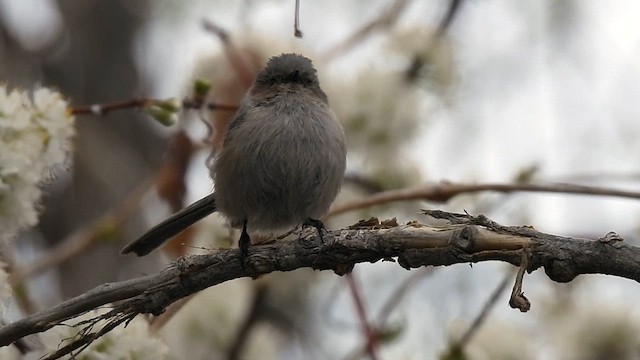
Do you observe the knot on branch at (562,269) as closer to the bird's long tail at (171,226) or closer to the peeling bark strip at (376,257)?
the peeling bark strip at (376,257)

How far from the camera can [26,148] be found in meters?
2.29

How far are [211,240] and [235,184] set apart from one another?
0.76 m

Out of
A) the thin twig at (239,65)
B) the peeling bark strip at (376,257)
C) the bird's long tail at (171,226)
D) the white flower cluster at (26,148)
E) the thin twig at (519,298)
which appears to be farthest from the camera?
the thin twig at (239,65)

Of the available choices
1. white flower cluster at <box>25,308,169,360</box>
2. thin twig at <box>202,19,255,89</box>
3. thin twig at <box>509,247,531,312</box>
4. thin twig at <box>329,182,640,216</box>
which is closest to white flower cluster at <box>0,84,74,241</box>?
white flower cluster at <box>25,308,169,360</box>

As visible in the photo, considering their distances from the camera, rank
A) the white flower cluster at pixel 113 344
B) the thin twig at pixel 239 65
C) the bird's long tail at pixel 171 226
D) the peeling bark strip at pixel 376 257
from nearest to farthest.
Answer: the peeling bark strip at pixel 376 257 → the white flower cluster at pixel 113 344 → the bird's long tail at pixel 171 226 → the thin twig at pixel 239 65

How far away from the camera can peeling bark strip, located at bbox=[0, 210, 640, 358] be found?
1.62 meters

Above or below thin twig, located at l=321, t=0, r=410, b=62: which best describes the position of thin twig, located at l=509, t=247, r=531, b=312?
below

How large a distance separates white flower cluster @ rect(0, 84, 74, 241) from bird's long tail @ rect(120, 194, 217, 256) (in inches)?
23.9

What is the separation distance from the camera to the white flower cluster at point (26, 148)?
88.4 inches

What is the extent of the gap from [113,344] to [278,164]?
0.82 m

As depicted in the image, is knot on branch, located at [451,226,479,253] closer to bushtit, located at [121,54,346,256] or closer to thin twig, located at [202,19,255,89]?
bushtit, located at [121,54,346,256]

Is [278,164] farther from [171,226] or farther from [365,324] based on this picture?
[365,324]

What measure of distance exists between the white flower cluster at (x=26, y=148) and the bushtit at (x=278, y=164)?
0.55 metres

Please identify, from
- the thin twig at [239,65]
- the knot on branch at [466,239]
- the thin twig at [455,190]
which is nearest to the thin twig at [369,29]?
the thin twig at [239,65]
